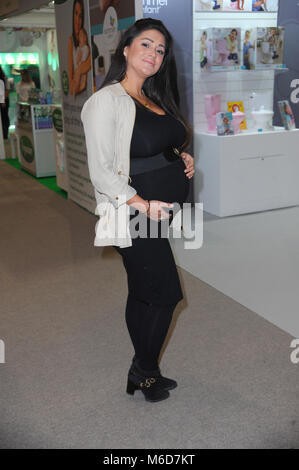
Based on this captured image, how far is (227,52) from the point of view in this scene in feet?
16.1

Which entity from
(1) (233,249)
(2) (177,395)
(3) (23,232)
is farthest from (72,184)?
(2) (177,395)

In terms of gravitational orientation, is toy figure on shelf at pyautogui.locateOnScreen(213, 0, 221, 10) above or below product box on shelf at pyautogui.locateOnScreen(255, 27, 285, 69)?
above

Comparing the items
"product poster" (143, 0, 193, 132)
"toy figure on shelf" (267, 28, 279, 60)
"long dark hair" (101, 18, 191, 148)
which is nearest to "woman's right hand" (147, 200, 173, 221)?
"long dark hair" (101, 18, 191, 148)

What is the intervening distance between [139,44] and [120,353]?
152cm

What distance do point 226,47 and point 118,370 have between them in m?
3.61

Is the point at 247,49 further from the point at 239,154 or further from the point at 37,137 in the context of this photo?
the point at 37,137

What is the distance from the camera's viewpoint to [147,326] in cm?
204

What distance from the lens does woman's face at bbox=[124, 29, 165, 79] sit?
179 centimetres

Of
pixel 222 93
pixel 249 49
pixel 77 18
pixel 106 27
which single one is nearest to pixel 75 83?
pixel 77 18

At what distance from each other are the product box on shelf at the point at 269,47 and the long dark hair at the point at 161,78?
11.2 ft

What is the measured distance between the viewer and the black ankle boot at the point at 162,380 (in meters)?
2.16

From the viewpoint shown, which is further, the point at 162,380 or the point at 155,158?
the point at 162,380

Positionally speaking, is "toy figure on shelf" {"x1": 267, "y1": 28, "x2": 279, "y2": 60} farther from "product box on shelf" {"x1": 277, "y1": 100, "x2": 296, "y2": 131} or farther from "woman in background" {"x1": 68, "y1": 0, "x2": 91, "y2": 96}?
"woman in background" {"x1": 68, "y1": 0, "x2": 91, "y2": 96}

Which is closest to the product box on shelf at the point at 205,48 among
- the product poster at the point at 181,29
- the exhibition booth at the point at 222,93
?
the exhibition booth at the point at 222,93
